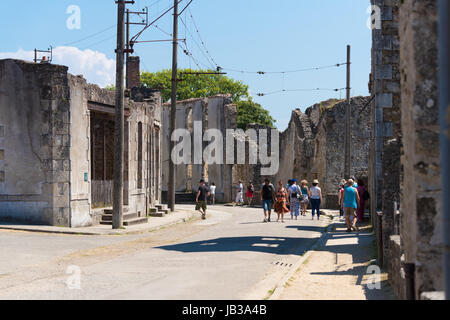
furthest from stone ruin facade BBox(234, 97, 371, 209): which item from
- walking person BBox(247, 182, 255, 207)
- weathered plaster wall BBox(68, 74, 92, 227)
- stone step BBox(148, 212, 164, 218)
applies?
weathered plaster wall BBox(68, 74, 92, 227)

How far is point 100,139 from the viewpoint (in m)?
24.5

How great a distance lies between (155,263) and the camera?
37.4 feet

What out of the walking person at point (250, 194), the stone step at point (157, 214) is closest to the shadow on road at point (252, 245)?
the stone step at point (157, 214)

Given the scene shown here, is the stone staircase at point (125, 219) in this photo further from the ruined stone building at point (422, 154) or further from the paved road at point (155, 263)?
the ruined stone building at point (422, 154)

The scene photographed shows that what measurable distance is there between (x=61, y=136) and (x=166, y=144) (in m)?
30.0

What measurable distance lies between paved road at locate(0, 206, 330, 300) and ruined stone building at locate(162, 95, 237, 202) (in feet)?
86.9

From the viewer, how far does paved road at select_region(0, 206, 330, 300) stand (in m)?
8.38

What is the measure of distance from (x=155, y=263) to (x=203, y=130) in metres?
35.4

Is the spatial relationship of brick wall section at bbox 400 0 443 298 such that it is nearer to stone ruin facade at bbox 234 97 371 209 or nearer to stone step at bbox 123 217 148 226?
stone step at bbox 123 217 148 226

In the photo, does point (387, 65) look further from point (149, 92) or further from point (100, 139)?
point (149, 92)

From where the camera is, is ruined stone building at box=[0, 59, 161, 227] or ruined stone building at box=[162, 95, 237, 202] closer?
ruined stone building at box=[0, 59, 161, 227]

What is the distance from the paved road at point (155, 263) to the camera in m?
8.38

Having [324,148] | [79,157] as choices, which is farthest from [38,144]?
[324,148]

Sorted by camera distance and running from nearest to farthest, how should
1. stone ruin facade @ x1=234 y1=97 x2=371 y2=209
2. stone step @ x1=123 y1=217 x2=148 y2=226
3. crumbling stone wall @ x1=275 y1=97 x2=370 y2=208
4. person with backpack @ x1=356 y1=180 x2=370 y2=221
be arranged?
person with backpack @ x1=356 y1=180 x2=370 y2=221, stone step @ x1=123 y1=217 x2=148 y2=226, crumbling stone wall @ x1=275 y1=97 x2=370 y2=208, stone ruin facade @ x1=234 y1=97 x2=371 y2=209
